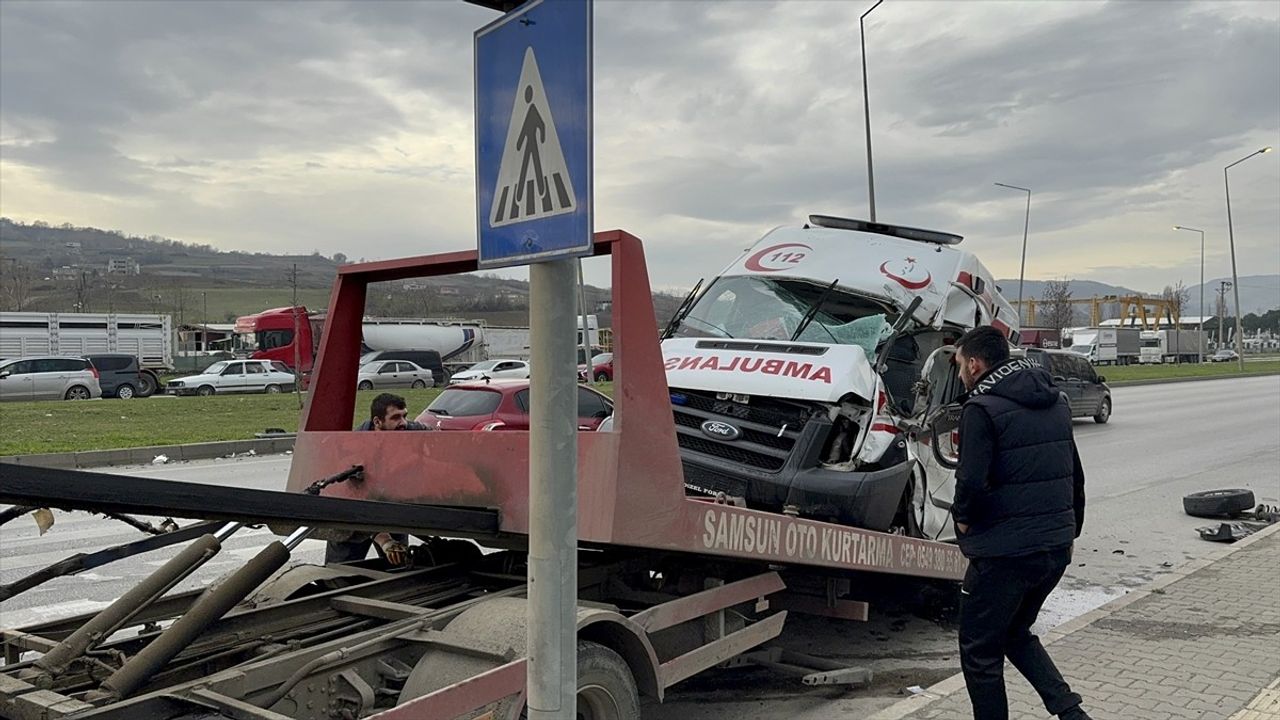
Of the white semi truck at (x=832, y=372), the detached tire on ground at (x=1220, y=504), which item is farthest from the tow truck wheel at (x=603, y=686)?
the detached tire on ground at (x=1220, y=504)

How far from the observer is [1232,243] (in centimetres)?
4966

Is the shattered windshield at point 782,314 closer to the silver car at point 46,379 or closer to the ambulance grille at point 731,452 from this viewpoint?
the ambulance grille at point 731,452

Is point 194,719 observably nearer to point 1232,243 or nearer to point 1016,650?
point 1016,650

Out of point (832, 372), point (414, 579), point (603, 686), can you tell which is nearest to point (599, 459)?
point (603, 686)

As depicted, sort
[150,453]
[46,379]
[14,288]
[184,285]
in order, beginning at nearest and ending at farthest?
[150,453]
[46,379]
[14,288]
[184,285]

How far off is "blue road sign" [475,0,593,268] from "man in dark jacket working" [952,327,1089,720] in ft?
8.23

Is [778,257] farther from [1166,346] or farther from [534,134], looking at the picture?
[1166,346]

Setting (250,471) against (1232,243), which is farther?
(1232,243)

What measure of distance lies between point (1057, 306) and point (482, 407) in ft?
227

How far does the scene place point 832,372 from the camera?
21.5 feet

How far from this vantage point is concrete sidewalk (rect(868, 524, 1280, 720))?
4906 millimetres

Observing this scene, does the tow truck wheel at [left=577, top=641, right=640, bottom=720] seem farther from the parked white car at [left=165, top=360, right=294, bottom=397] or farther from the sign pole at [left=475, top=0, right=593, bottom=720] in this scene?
the parked white car at [left=165, top=360, right=294, bottom=397]

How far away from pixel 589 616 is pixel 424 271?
6.58ft

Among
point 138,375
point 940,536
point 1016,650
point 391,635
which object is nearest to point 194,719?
point 391,635
